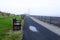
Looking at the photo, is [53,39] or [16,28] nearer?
[53,39]

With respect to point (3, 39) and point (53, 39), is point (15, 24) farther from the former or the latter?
point (53, 39)

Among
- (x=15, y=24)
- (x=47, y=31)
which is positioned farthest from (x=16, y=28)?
(x=47, y=31)

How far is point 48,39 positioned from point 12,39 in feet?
33.2

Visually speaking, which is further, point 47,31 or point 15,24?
point 15,24

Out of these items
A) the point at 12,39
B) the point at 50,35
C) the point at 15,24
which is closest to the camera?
the point at 50,35

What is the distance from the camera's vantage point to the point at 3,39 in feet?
41.6

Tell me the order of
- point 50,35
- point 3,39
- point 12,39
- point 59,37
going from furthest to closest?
point 3,39 → point 12,39 → point 50,35 → point 59,37

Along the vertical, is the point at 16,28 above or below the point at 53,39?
below

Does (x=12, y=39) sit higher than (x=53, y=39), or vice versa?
(x=53, y=39)

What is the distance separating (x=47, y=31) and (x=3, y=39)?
10.9 meters

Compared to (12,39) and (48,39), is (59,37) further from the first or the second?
(12,39)

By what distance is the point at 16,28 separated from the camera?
17.3 meters

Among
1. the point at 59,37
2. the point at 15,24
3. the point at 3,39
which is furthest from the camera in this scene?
the point at 15,24

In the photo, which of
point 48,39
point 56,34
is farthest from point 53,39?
point 48,39
